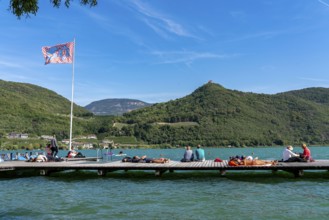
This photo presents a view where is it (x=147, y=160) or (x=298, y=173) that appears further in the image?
(x=147, y=160)

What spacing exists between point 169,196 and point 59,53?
2085 cm

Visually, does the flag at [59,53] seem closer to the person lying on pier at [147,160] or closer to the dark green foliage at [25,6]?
the person lying on pier at [147,160]

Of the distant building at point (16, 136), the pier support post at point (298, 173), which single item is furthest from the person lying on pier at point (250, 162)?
the distant building at point (16, 136)

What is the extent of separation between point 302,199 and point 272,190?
2.50 metres

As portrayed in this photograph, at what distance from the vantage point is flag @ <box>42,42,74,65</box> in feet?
104

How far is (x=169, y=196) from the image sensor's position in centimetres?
1645

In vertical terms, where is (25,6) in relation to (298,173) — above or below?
above

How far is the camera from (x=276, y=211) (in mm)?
12852

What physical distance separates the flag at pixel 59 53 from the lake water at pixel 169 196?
38.6 ft

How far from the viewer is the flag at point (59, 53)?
31.7m

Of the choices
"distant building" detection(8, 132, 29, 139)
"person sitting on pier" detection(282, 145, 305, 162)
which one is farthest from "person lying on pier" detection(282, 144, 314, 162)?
"distant building" detection(8, 132, 29, 139)

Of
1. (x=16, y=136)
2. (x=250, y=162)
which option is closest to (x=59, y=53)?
(x=250, y=162)

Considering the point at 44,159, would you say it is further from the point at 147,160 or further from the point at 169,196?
the point at 169,196

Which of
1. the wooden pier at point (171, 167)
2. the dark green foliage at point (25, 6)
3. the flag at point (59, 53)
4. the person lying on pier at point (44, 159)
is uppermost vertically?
the flag at point (59, 53)
